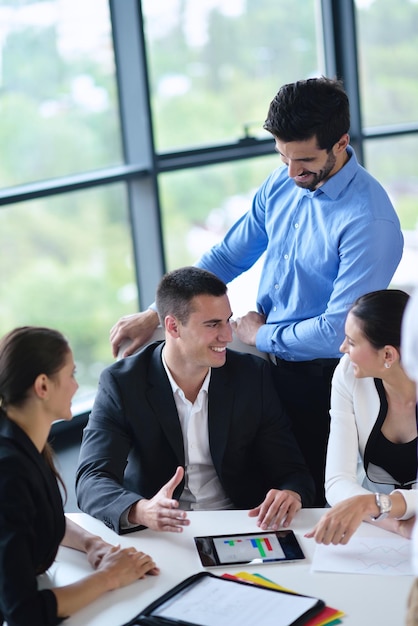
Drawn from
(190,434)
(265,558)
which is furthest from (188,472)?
(265,558)

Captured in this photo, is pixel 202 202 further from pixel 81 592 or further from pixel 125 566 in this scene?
pixel 81 592

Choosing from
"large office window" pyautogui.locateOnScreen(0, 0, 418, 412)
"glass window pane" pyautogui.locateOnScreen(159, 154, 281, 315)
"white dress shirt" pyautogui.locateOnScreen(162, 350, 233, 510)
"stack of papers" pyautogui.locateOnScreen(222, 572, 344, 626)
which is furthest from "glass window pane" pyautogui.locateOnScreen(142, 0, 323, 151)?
"stack of papers" pyautogui.locateOnScreen(222, 572, 344, 626)

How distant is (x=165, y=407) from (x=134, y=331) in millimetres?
355

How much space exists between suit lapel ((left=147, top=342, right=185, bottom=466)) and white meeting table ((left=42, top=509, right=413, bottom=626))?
407 millimetres

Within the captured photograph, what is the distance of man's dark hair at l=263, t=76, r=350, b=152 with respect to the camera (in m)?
2.73

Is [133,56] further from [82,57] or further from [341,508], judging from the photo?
[341,508]

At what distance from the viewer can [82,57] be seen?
15.5ft

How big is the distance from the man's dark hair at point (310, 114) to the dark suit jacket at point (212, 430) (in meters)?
0.74

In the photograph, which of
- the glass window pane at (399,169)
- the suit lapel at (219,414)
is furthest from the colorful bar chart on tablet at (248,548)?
the glass window pane at (399,169)

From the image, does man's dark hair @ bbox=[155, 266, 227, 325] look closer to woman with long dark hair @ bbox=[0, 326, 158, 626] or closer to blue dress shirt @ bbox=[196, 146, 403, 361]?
blue dress shirt @ bbox=[196, 146, 403, 361]

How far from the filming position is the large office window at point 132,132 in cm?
459

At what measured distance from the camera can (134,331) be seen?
9.86 feet

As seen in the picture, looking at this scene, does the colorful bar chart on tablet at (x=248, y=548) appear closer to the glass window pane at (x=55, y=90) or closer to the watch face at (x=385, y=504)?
the watch face at (x=385, y=504)

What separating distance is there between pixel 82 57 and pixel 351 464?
305 cm
